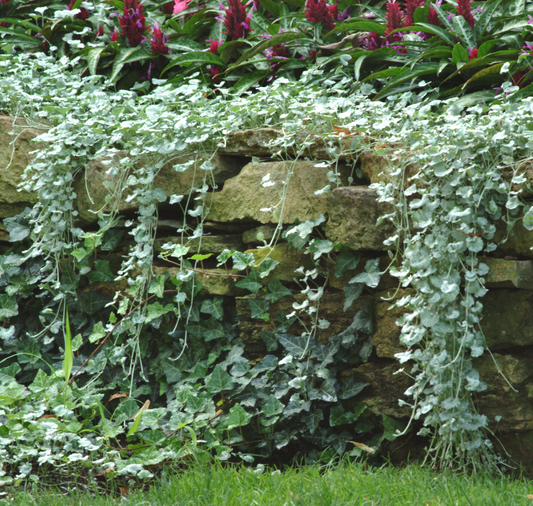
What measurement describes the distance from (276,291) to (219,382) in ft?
1.33

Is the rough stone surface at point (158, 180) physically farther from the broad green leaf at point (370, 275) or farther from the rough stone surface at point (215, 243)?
the broad green leaf at point (370, 275)

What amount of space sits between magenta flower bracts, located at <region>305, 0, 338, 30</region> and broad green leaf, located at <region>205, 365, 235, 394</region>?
6.28 ft

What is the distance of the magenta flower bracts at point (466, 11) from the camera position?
2477 mm

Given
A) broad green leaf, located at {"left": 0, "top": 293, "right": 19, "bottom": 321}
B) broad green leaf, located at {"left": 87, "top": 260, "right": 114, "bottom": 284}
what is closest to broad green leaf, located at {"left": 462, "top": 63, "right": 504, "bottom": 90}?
broad green leaf, located at {"left": 87, "top": 260, "right": 114, "bottom": 284}

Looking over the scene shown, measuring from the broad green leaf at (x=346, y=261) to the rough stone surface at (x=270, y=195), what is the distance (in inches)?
6.9

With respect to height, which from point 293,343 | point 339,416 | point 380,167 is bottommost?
point 339,416

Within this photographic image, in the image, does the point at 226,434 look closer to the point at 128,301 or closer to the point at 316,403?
the point at 316,403

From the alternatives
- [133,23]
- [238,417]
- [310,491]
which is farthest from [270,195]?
[133,23]

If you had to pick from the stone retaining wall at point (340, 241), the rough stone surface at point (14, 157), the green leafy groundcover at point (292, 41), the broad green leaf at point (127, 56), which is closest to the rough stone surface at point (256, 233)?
the stone retaining wall at point (340, 241)

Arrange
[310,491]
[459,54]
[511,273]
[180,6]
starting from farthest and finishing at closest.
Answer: [180,6]
[459,54]
[511,273]
[310,491]

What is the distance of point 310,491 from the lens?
57.2 inches

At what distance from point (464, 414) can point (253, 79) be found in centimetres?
200

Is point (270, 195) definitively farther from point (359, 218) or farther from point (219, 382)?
point (219, 382)

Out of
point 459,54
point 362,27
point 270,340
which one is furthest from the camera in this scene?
point 362,27
